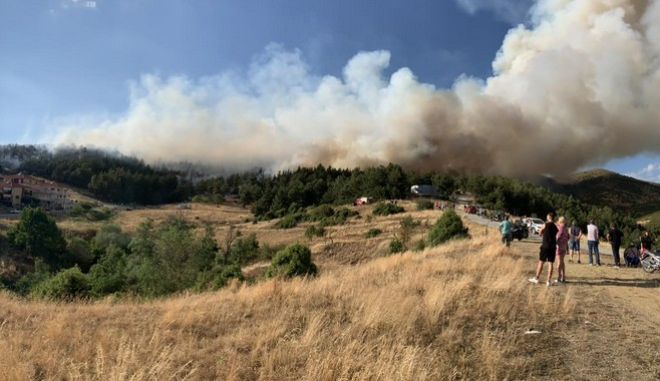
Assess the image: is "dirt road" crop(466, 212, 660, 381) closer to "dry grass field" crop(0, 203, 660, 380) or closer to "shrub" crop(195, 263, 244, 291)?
"dry grass field" crop(0, 203, 660, 380)

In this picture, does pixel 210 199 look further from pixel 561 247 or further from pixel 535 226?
pixel 561 247

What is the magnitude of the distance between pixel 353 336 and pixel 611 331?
5.20m

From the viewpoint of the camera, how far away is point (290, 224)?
260 feet

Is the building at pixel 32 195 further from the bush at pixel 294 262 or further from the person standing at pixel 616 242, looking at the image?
the person standing at pixel 616 242

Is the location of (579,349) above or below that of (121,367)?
below

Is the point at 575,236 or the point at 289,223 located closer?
the point at 575,236

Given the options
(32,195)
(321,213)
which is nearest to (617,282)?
(321,213)

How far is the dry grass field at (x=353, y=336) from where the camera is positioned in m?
5.38

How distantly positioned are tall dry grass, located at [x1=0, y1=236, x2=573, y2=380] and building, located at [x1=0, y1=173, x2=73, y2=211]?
123m

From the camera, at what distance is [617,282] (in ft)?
47.2

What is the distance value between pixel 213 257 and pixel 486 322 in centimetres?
4068

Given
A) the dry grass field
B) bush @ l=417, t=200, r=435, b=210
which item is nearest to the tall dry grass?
the dry grass field

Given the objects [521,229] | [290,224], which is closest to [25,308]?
[521,229]

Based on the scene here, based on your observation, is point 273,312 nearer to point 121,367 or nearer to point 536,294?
point 121,367
